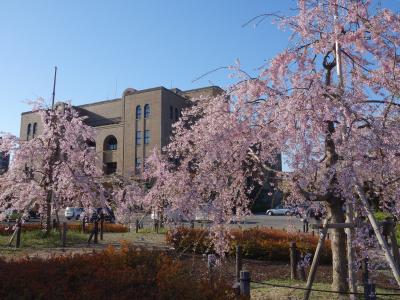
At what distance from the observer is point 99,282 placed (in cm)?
556

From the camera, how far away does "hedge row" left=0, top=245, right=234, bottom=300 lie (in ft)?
17.3

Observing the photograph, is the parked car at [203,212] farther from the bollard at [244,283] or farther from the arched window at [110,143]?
the arched window at [110,143]

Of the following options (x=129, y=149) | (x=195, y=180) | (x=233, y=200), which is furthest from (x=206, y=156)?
(x=129, y=149)

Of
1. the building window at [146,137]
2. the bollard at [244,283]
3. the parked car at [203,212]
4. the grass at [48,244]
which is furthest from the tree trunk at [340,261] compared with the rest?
the building window at [146,137]

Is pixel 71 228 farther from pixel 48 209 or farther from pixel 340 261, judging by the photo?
pixel 340 261

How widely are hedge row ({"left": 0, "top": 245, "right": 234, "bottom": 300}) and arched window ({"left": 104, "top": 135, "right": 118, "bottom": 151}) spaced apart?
56.3 metres

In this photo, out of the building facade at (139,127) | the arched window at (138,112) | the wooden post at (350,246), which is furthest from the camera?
the arched window at (138,112)

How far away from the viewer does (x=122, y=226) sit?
25.8 metres

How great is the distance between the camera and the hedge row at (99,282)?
5.26m

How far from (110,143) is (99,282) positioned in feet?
193

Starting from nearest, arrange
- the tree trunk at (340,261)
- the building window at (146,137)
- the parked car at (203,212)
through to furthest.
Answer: the parked car at (203,212)
the tree trunk at (340,261)
the building window at (146,137)

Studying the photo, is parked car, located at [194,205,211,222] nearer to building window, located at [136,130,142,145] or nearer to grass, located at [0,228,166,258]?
grass, located at [0,228,166,258]

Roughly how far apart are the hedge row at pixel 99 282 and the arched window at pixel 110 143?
5635cm

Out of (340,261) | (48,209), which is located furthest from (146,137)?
(340,261)
